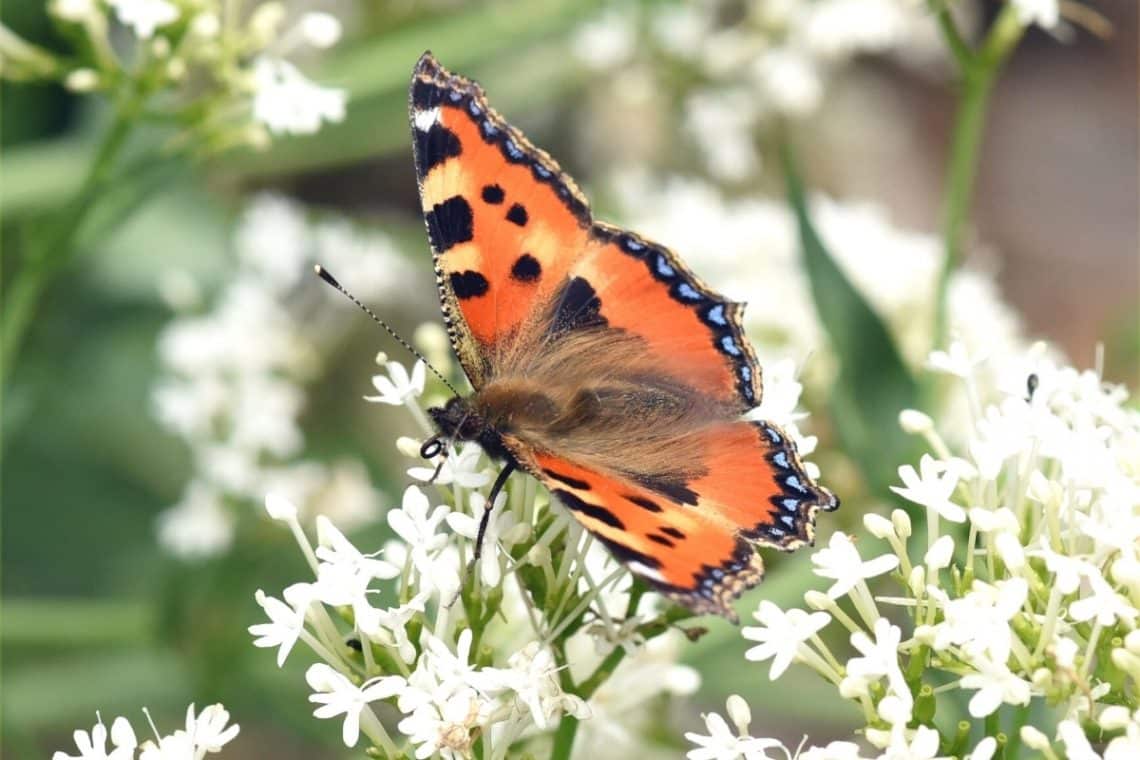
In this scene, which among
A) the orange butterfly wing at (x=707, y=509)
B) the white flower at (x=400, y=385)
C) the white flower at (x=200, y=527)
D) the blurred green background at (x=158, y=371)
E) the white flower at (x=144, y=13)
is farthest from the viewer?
the white flower at (x=200, y=527)

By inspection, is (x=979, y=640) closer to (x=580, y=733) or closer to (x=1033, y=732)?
(x=1033, y=732)

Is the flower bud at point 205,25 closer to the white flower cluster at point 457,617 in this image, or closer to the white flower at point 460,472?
the white flower cluster at point 457,617

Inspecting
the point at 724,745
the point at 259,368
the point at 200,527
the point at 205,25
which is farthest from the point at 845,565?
the point at 259,368

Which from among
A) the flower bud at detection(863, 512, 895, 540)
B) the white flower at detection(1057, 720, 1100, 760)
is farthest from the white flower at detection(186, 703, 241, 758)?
the white flower at detection(1057, 720, 1100, 760)

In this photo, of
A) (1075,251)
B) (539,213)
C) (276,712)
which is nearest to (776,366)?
(539,213)

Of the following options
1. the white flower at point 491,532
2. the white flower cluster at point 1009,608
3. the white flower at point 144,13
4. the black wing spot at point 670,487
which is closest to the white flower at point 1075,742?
the white flower cluster at point 1009,608
